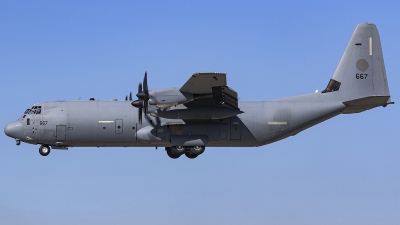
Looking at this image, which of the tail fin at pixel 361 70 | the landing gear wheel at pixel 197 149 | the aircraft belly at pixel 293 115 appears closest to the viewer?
the landing gear wheel at pixel 197 149

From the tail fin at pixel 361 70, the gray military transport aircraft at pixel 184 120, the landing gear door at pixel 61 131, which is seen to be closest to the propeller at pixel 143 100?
the gray military transport aircraft at pixel 184 120

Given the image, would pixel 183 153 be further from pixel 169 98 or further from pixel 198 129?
pixel 169 98

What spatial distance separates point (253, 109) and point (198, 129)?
3145 mm

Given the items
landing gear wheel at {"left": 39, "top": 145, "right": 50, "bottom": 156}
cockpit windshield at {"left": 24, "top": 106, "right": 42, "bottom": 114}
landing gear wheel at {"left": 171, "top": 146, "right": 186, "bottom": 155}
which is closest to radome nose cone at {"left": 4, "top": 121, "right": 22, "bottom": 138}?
cockpit windshield at {"left": 24, "top": 106, "right": 42, "bottom": 114}

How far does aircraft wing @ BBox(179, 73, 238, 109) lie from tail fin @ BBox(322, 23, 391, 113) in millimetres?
6590

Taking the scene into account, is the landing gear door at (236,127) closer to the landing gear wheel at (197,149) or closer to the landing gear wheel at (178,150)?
the landing gear wheel at (197,149)

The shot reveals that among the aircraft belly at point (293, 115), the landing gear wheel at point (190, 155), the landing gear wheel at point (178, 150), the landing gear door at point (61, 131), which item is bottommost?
the landing gear wheel at point (190, 155)

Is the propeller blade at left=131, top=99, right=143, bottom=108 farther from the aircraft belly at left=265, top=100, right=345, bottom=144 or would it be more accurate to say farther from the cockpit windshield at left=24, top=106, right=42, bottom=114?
the aircraft belly at left=265, top=100, right=345, bottom=144

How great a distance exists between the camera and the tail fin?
115 feet

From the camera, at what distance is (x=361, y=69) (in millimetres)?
35375

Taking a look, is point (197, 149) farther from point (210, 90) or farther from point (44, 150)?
point (44, 150)

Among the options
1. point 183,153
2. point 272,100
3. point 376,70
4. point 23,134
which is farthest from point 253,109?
point 23,134

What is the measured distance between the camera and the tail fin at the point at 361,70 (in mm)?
35062

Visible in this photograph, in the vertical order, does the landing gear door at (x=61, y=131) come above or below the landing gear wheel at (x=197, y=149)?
above
